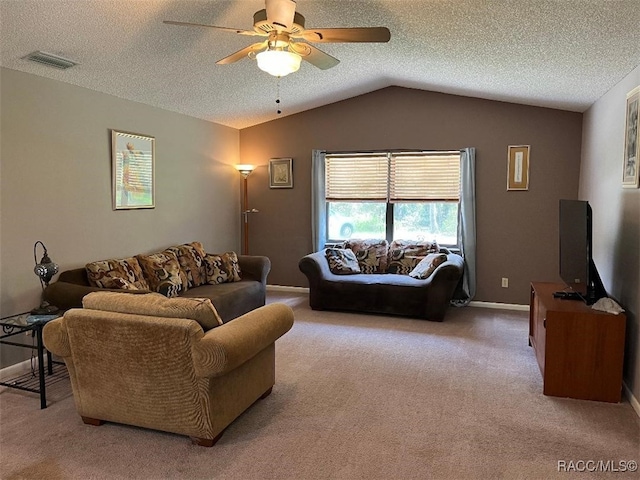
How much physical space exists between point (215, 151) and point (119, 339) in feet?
13.4

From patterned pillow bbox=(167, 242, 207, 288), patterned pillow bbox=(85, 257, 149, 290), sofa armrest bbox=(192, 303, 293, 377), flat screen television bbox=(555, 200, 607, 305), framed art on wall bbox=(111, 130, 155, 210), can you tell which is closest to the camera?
sofa armrest bbox=(192, 303, 293, 377)

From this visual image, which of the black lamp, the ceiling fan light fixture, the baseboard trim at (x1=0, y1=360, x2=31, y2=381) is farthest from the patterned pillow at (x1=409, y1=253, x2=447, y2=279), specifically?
the baseboard trim at (x1=0, y1=360, x2=31, y2=381)

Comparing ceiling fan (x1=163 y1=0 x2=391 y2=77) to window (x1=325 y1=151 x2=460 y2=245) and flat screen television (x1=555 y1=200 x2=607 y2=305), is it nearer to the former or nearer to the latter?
flat screen television (x1=555 y1=200 x2=607 y2=305)

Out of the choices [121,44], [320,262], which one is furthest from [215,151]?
[121,44]

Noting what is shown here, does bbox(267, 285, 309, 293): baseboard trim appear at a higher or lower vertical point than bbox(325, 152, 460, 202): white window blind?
lower

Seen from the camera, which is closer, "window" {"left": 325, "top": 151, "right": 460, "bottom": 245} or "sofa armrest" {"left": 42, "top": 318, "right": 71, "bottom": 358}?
"sofa armrest" {"left": 42, "top": 318, "right": 71, "bottom": 358}

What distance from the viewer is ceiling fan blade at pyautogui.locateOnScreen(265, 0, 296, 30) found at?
8.07 ft

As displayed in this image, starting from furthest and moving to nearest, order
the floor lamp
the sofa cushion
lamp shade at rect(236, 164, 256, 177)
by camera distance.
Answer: the floor lamp < lamp shade at rect(236, 164, 256, 177) < the sofa cushion

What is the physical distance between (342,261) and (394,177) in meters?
1.35

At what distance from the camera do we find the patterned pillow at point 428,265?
540 cm

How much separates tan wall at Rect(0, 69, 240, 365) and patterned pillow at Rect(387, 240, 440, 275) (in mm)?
2494

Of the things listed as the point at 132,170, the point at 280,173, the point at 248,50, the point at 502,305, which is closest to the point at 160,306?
the point at 248,50

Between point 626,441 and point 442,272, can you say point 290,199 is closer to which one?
point 442,272

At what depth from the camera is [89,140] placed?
424cm
